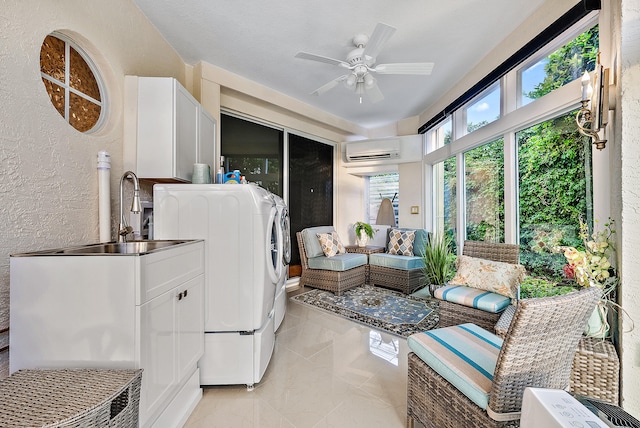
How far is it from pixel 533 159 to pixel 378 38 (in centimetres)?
170

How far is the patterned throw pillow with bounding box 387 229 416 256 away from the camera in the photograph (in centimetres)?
402

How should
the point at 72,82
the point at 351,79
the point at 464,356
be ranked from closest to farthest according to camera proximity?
1. the point at 464,356
2. the point at 72,82
3. the point at 351,79

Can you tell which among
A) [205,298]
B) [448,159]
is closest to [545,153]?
[448,159]

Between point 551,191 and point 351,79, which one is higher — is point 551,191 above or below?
below

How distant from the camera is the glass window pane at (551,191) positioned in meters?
1.87

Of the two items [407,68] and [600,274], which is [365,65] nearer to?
[407,68]

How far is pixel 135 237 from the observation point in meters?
2.01

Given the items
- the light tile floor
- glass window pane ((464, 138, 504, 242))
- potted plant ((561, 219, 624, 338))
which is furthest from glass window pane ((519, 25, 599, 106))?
the light tile floor

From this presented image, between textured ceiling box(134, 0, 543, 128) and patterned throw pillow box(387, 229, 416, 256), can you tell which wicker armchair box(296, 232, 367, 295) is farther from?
textured ceiling box(134, 0, 543, 128)

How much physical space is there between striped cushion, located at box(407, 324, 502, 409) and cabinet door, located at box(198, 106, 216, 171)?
234cm

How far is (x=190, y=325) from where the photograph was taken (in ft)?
5.00

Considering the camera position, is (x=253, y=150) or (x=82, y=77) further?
(x=253, y=150)

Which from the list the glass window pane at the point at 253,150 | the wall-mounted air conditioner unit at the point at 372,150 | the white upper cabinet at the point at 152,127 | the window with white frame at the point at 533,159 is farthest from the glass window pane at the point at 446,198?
the white upper cabinet at the point at 152,127

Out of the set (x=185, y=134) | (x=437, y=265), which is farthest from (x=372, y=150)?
(x=185, y=134)
